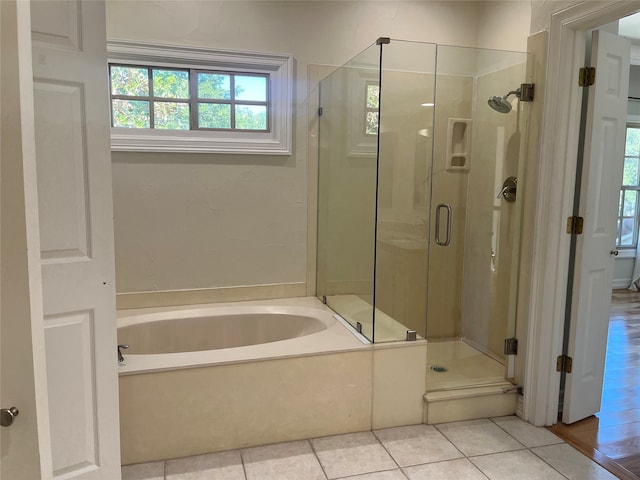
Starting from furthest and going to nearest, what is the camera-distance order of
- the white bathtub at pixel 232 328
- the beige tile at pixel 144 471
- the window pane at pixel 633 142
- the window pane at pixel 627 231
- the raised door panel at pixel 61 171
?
the window pane at pixel 627 231 → the window pane at pixel 633 142 → the white bathtub at pixel 232 328 → the beige tile at pixel 144 471 → the raised door panel at pixel 61 171

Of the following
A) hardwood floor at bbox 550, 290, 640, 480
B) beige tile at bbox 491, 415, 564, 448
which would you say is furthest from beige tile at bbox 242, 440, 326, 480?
hardwood floor at bbox 550, 290, 640, 480

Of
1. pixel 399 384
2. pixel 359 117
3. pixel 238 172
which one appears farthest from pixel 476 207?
pixel 238 172

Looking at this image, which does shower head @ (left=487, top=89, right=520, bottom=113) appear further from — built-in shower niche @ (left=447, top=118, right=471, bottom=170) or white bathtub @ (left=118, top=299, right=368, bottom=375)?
Result: white bathtub @ (left=118, top=299, right=368, bottom=375)

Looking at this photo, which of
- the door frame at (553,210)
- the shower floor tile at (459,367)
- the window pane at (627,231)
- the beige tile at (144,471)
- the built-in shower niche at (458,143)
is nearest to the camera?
the beige tile at (144,471)

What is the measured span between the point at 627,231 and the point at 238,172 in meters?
5.22

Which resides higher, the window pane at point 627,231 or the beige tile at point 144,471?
the window pane at point 627,231

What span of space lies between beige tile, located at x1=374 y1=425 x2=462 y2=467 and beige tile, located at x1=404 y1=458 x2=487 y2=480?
0.04 m

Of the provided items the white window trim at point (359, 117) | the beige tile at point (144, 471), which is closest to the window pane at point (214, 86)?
the white window trim at point (359, 117)

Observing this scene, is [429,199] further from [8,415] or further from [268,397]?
[8,415]

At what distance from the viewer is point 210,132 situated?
311cm

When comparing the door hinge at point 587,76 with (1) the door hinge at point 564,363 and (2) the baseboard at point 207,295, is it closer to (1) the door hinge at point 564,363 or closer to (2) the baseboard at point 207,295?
(1) the door hinge at point 564,363

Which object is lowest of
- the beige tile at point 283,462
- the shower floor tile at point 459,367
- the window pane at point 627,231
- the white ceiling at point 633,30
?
the beige tile at point 283,462

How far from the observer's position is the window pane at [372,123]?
9.13 ft

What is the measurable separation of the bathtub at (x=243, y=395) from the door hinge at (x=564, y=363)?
3.40ft
